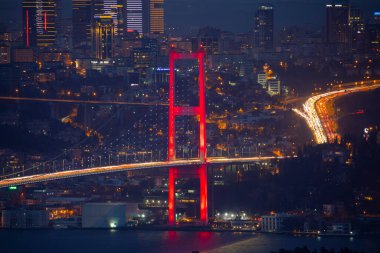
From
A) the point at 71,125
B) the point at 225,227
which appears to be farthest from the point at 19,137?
the point at 225,227

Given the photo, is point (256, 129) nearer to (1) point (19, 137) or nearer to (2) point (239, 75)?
(1) point (19, 137)

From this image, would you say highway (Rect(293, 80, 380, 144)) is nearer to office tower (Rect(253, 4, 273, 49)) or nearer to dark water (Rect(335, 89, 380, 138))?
dark water (Rect(335, 89, 380, 138))

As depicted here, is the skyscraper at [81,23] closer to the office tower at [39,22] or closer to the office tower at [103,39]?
the office tower at [103,39]

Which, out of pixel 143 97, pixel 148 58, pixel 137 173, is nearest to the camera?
pixel 137 173

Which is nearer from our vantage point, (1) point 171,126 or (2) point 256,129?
(1) point 171,126

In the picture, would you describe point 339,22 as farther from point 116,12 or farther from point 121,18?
point 116,12

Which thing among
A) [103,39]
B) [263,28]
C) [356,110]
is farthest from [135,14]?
[356,110]
